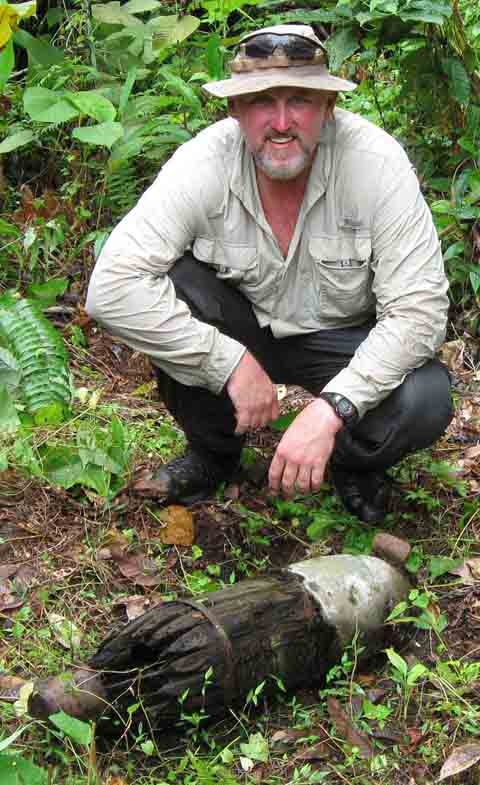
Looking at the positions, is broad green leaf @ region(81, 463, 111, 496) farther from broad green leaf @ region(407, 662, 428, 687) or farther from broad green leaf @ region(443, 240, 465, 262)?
broad green leaf @ region(443, 240, 465, 262)

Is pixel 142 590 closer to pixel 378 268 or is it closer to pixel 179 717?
pixel 179 717

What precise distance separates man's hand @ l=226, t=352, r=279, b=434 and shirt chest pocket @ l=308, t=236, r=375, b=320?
375mm

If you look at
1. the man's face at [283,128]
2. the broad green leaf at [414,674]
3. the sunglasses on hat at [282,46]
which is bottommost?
the broad green leaf at [414,674]

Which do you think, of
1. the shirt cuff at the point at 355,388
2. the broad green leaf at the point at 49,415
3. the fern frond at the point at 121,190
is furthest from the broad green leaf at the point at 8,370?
the shirt cuff at the point at 355,388

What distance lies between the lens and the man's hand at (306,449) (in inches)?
125

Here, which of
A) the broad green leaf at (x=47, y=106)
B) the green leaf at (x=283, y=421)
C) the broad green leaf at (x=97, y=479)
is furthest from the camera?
the broad green leaf at (x=47, y=106)

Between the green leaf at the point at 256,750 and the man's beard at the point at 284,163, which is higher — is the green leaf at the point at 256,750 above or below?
below

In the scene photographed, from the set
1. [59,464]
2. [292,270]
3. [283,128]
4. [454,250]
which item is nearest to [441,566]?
[292,270]

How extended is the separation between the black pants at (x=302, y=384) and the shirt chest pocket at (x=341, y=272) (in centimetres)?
14

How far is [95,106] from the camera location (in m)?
5.04

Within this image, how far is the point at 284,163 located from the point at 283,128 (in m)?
0.11

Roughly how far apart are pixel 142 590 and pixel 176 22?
3.48m

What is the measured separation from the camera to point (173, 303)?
3.41 metres

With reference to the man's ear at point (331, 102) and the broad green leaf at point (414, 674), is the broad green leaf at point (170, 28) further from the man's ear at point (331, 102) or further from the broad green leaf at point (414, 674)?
the broad green leaf at point (414, 674)
